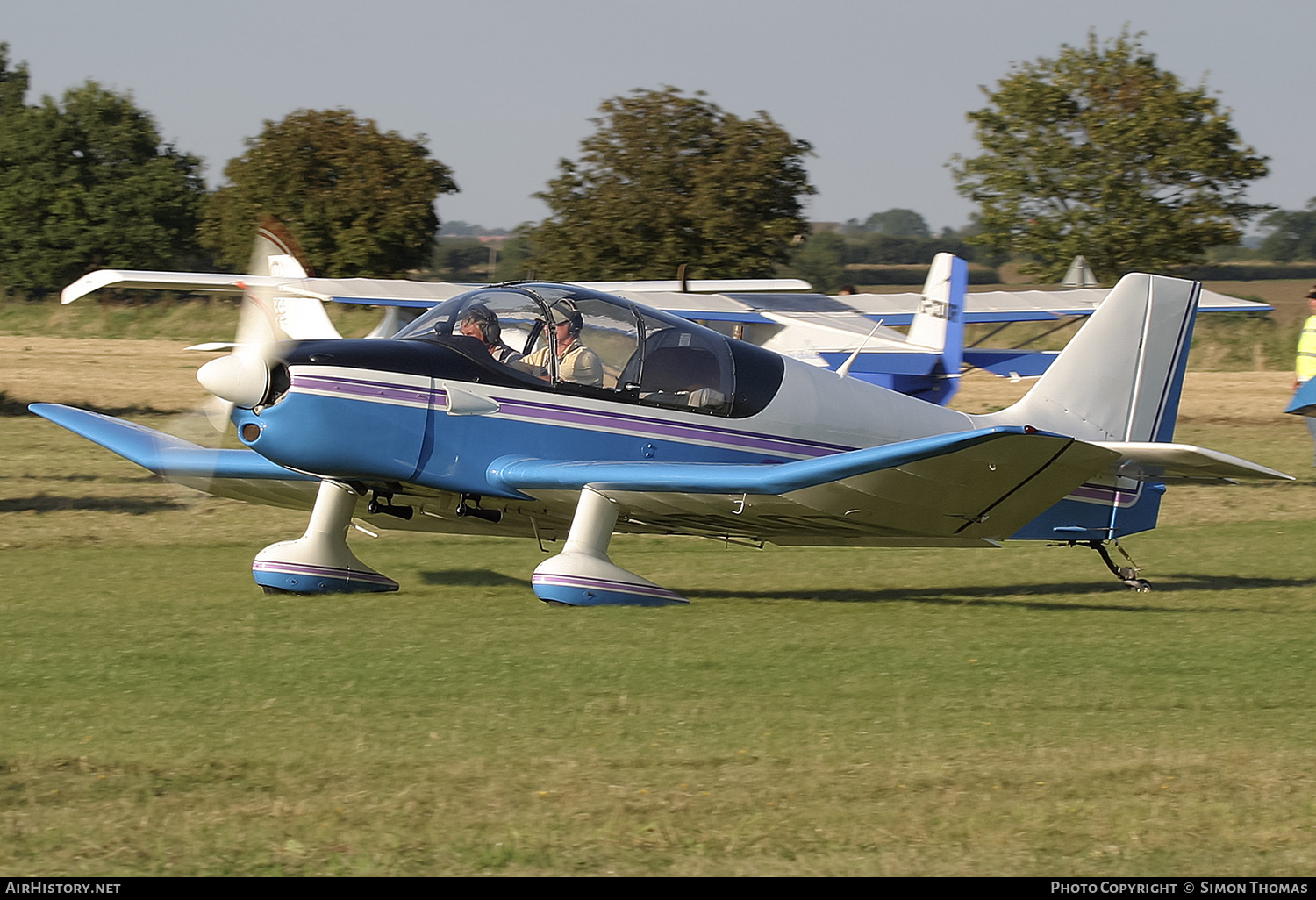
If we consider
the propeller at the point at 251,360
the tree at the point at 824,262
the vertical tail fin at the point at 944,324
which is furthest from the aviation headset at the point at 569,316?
the tree at the point at 824,262

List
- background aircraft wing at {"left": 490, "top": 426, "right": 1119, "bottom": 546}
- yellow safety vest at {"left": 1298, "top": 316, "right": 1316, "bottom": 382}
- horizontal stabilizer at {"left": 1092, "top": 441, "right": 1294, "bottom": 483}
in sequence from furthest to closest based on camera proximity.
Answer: yellow safety vest at {"left": 1298, "top": 316, "right": 1316, "bottom": 382}, background aircraft wing at {"left": 490, "top": 426, "right": 1119, "bottom": 546}, horizontal stabilizer at {"left": 1092, "top": 441, "right": 1294, "bottom": 483}

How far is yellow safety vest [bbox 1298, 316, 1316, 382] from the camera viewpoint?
1434cm

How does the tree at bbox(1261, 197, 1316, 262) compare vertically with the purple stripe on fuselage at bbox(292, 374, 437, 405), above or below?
above

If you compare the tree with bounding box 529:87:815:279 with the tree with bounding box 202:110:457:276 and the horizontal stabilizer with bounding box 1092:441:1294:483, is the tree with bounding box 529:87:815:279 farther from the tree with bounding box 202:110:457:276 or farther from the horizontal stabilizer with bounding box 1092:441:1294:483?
the horizontal stabilizer with bounding box 1092:441:1294:483

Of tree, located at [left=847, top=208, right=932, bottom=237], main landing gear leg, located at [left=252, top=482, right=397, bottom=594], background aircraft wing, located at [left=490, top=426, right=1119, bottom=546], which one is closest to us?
background aircraft wing, located at [left=490, top=426, right=1119, bottom=546]

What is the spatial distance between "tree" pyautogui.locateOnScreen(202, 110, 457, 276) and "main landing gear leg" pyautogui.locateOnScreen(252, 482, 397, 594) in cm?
4494

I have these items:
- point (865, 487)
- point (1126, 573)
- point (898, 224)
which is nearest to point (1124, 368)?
point (1126, 573)

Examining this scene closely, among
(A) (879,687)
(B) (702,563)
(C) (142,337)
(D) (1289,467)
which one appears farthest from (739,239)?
(A) (879,687)

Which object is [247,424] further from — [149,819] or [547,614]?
[149,819]

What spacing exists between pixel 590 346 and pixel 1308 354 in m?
9.76

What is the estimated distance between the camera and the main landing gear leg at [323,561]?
848 cm

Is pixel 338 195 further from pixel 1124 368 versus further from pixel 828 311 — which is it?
pixel 1124 368

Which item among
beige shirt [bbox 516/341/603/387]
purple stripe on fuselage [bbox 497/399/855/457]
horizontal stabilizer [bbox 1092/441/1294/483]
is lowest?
purple stripe on fuselage [bbox 497/399/855/457]

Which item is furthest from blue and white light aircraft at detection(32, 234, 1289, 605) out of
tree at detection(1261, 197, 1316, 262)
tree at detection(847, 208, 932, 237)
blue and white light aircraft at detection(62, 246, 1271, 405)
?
tree at detection(847, 208, 932, 237)
